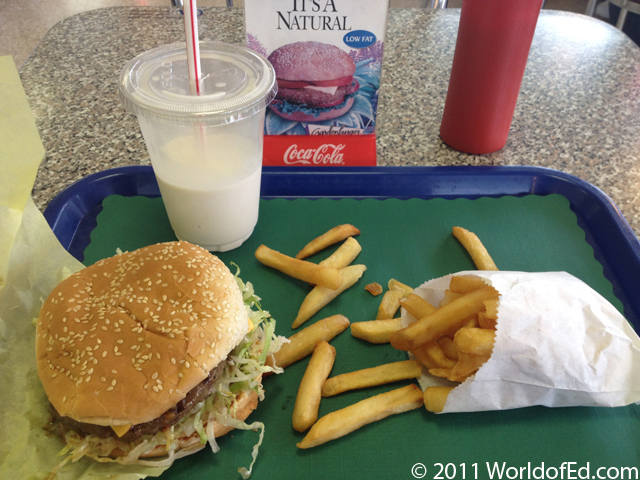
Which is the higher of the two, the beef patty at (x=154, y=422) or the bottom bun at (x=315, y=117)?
the bottom bun at (x=315, y=117)

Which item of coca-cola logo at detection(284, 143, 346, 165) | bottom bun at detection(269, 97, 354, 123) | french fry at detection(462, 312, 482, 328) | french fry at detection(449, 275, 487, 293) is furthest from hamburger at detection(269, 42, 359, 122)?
french fry at detection(462, 312, 482, 328)

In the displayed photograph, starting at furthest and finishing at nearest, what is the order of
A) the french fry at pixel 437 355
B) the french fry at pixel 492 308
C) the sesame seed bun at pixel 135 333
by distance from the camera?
the french fry at pixel 437 355, the french fry at pixel 492 308, the sesame seed bun at pixel 135 333

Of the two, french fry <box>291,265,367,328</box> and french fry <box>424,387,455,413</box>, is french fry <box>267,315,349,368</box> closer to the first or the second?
french fry <box>291,265,367,328</box>

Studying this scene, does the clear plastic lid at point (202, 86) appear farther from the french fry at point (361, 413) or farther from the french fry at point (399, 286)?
the french fry at point (361, 413)

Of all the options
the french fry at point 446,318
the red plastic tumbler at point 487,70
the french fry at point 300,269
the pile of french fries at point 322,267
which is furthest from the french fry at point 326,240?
the red plastic tumbler at point 487,70

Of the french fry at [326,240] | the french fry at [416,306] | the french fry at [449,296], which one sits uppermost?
the french fry at [449,296]

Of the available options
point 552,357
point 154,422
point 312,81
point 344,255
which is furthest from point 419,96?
point 154,422
